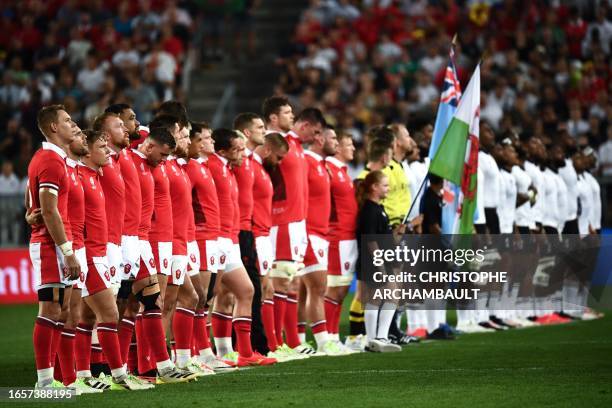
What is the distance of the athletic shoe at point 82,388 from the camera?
10.7 meters

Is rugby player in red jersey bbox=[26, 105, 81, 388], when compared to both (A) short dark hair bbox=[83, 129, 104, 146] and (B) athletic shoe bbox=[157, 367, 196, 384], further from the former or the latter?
(B) athletic shoe bbox=[157, 367, 196, 384]

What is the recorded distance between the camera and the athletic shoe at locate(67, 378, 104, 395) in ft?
35.2

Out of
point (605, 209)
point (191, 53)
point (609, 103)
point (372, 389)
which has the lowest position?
point (372, 389)

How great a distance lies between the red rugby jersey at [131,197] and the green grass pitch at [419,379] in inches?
56.2

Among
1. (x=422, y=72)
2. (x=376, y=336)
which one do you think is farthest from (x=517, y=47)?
(x=376, y=336)

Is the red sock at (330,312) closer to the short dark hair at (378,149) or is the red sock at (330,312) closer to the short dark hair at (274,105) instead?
the short dark hair at (378,149)

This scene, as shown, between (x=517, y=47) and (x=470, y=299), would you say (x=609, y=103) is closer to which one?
(x=517, y=47)

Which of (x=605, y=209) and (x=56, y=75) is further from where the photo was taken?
(x=56, y=75)

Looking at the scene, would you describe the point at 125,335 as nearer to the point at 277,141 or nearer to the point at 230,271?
the point at 230,271

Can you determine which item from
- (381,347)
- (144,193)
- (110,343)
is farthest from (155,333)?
(381,347)

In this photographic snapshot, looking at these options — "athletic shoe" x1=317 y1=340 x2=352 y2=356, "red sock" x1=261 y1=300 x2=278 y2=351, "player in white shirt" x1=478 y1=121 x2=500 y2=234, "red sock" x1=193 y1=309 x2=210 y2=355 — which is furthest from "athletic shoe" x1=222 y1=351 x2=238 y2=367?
"player in white shirt" x1=478 y1=121 x2=500 y2=234

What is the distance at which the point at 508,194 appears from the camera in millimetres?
17594

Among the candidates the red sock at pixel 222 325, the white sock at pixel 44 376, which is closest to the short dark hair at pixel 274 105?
the red sock at pixel 222 325

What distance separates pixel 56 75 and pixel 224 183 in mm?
15446
